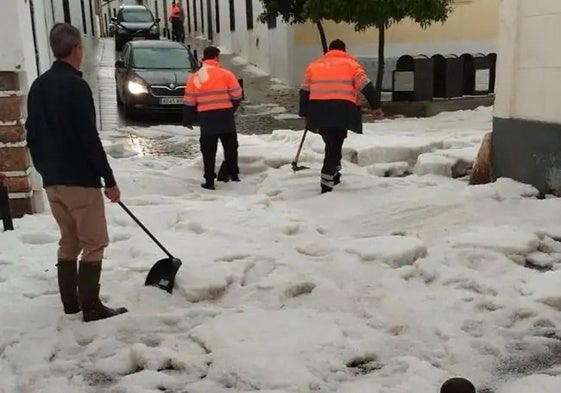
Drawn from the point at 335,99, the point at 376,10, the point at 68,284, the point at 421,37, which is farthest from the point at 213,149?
the point at 421,37

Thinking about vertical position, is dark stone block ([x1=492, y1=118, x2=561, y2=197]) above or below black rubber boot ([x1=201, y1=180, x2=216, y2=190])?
above

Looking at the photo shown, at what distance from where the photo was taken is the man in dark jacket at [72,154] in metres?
3.76

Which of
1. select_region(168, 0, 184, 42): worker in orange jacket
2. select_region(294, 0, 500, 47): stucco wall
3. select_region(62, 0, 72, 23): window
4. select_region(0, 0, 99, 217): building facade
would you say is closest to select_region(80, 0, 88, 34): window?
select_region(168, 0, 184, 42): worker in orange jacket

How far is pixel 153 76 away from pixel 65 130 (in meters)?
10.3

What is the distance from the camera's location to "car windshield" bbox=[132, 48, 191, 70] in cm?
1459

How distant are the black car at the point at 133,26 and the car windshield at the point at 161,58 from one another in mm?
14388

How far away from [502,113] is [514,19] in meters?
0.93

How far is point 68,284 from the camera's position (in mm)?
4137

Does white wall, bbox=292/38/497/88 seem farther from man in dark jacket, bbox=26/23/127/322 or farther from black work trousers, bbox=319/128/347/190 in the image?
man in dark jacket, bbox=26/23/127/322

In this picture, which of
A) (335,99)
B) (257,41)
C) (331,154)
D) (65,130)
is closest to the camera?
(65,130)

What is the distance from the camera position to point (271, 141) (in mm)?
10383

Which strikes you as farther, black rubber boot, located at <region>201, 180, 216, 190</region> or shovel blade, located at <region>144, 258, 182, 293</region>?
black rubber boot, located at <region>201, 180, 216, 190</region>

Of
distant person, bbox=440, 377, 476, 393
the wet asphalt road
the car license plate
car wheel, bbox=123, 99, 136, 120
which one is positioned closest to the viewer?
distant person, bbox=440, 377, 476, 393

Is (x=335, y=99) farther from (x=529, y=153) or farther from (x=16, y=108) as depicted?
(x=16, y=108)
